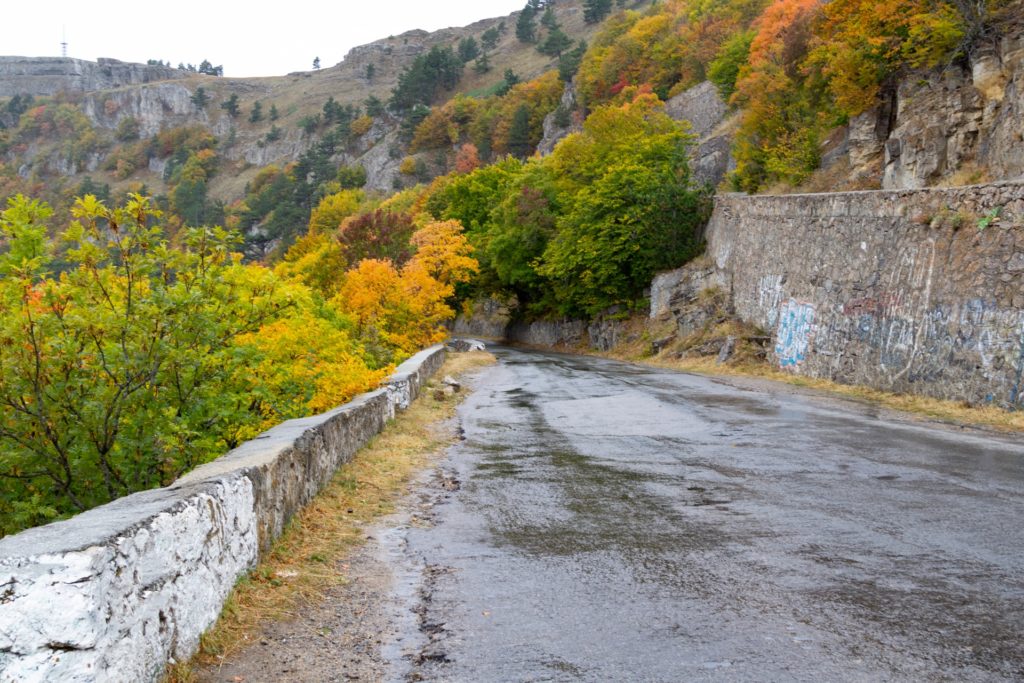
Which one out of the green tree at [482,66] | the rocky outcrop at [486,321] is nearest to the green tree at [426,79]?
the green tree at [482,66]

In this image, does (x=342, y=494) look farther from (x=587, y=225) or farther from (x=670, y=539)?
(x=587, y=225)

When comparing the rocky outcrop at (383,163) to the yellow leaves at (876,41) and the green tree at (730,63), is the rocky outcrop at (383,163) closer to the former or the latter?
the green tree at (730,63)

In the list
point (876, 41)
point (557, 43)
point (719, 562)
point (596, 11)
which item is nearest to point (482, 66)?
point (557, 43)

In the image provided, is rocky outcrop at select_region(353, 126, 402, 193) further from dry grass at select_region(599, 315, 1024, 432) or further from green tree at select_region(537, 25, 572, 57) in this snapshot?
dry grass at select_region(599, 315, 1024, 432)

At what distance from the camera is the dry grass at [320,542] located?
4949mm

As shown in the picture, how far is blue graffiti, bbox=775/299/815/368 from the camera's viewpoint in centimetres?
2503

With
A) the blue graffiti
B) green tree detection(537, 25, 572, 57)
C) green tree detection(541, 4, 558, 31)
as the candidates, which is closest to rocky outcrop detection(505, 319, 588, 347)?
the blue graffiti

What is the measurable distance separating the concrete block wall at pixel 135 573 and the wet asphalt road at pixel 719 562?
3.62 ft

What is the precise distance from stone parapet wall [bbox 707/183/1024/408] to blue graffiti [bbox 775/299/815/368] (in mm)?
46

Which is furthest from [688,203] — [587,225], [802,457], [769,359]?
[802,457]

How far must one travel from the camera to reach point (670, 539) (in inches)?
273

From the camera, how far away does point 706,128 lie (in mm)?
57875

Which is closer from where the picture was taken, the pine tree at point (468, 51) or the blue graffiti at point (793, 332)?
the blue graffiti at point (793, 332)

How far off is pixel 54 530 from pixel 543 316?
168 ft
